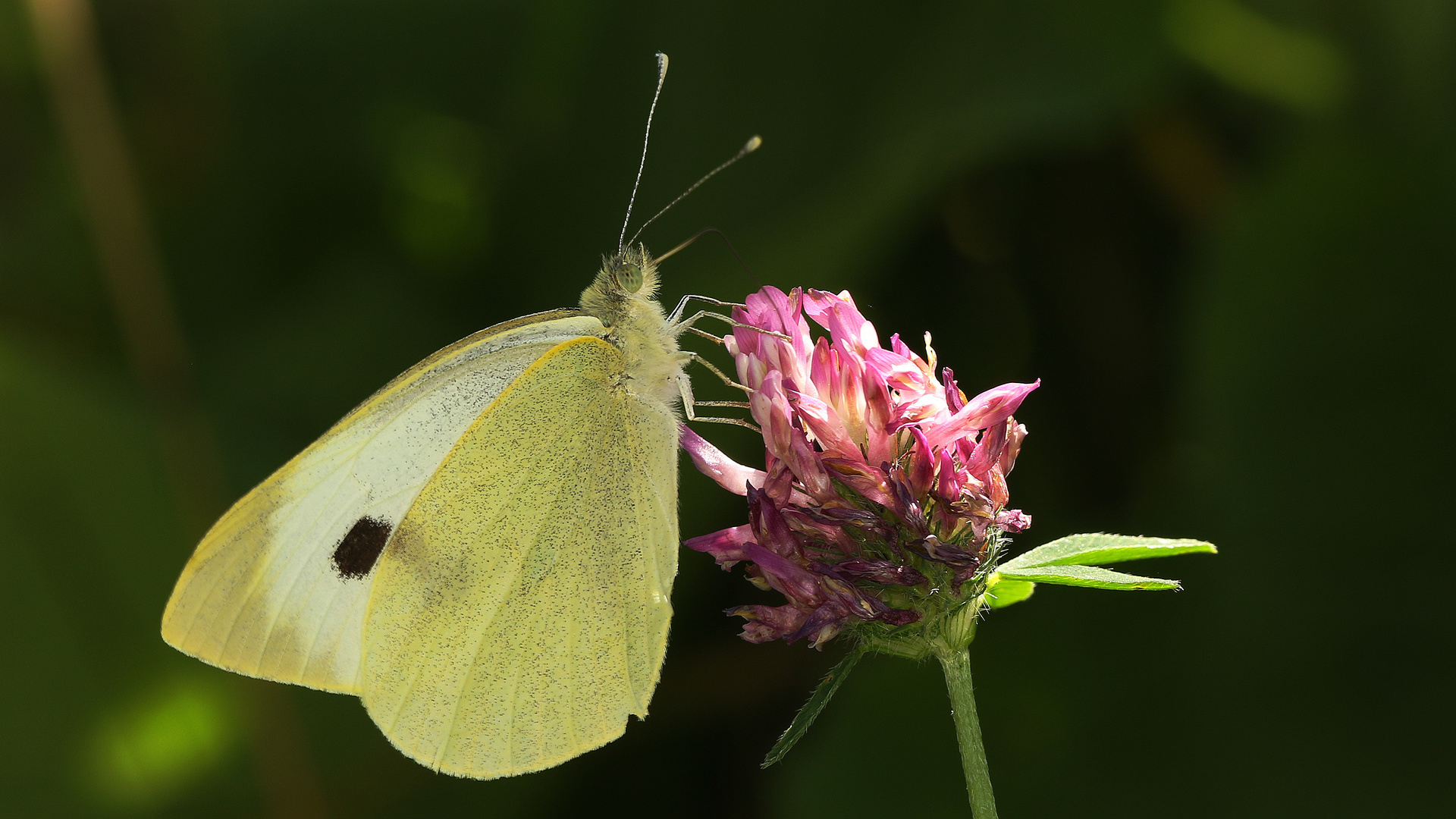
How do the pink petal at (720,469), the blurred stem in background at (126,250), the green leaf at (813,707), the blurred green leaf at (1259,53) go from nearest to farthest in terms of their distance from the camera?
the green leaf at (813,707), the pink petal at (720,469), the blurred green leaf at (1259,53), the blurred stem in background at (126,250)

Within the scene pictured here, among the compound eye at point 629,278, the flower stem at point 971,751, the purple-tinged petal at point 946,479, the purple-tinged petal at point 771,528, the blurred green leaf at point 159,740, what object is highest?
the compound eye at point 629,278

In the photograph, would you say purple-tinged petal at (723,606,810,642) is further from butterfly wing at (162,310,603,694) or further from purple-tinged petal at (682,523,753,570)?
butterfly wing at (162,310,603,694)

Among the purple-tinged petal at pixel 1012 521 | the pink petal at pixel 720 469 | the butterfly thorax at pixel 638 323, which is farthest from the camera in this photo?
the butterfly thorax at pixel 638 323

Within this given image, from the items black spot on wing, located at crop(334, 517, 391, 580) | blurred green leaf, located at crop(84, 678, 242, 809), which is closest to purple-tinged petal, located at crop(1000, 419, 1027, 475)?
black spot on wing, located at crop(334, 517, 391, 580)

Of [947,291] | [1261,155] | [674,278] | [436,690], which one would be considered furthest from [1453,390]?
[436,690]

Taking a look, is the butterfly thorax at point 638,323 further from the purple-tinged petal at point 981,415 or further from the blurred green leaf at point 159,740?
the blurred green leaf at point 159,740

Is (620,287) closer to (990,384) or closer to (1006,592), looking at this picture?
(1006,592)

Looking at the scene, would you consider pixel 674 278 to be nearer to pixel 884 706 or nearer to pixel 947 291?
pixel 947 291

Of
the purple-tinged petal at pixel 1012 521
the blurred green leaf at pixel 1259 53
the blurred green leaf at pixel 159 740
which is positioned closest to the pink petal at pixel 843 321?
the purple-tinged petal at pixel 1012 521
